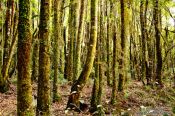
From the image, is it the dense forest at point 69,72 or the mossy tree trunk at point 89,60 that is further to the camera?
the mossy tree trunk at point 89,60

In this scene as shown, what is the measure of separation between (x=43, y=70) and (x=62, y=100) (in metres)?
6.82

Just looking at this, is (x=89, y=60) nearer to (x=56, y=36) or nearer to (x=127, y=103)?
(x=56, y=36)

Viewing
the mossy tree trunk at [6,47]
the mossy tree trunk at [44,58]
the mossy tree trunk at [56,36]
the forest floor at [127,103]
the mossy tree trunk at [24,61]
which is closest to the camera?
the mossy tree trunk at [24,61]

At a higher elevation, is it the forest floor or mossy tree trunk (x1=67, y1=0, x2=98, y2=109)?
mossy tree trunk (x1=67, y1=0, x2=98, y2=109)

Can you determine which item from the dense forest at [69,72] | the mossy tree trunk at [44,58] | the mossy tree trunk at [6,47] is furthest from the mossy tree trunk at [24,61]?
the mossy tree trunk at [6,47]

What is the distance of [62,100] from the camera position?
14273mm

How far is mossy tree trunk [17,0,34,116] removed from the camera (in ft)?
20.4

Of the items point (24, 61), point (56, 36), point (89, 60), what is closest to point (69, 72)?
point (56, 36)

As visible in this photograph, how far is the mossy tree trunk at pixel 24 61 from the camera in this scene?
6.23 m

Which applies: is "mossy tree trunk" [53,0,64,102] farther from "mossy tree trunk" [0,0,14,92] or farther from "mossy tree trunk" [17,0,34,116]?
"mossy tree trunk" [17,0,34,116]

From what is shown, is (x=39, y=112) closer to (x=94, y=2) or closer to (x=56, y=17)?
(x=94, y=2)

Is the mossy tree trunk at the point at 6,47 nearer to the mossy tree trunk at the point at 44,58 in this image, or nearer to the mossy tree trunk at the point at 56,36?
the mossy tree trunk at the point at 56,36

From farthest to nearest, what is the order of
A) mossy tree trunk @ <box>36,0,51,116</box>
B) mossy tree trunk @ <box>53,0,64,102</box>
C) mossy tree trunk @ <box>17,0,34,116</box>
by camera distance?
mossy tree trunk @ <box>53,0,64,102</box> → mossy tree trunk @ <box>36,0,51,116</box> → mossy tree trunk @ <box>17,0,34,116</box>

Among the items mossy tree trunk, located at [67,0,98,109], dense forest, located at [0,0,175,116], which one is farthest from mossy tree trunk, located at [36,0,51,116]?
mossy tree trunk, located at [67,0,98,109]
